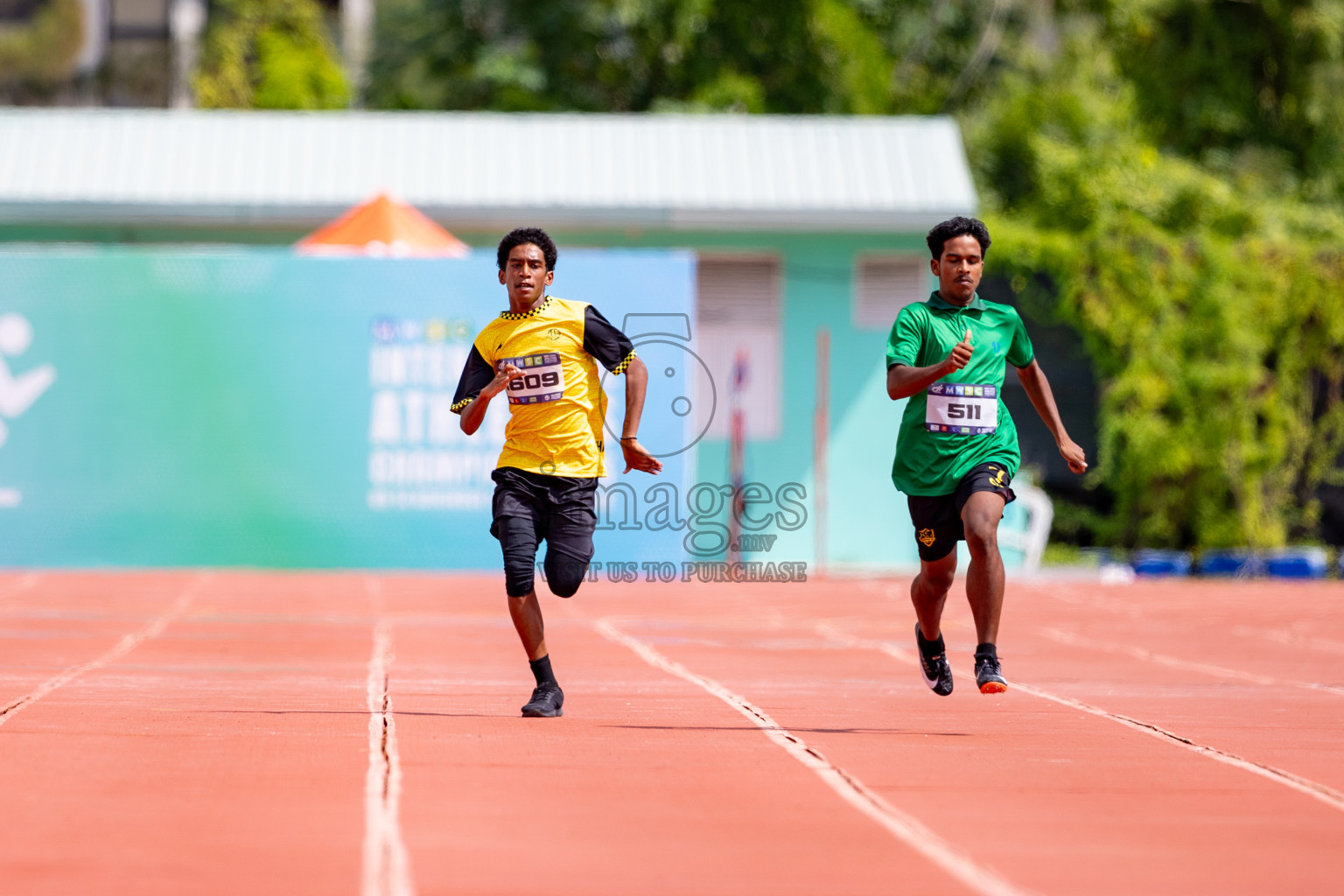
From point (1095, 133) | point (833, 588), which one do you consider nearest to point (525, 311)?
point (833, 588)

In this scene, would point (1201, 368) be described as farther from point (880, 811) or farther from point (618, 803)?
point (618, 803)

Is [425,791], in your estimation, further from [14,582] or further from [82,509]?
[82,509]

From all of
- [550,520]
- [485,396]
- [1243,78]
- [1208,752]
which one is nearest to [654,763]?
[550,520]

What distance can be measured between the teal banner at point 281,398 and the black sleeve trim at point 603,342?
8.16 m

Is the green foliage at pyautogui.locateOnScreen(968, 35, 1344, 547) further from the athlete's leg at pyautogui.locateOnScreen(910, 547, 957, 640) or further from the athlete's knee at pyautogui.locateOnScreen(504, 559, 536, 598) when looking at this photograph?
the athlete's knee at pyautogui.locateOnScreen(504, 559, 536, 598)

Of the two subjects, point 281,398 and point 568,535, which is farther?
point 281,398

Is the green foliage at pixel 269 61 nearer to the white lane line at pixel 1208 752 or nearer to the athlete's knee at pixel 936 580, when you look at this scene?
the white lane line at pixel 1208 752

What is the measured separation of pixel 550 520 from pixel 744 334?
10.2 m

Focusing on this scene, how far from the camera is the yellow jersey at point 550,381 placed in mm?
7098

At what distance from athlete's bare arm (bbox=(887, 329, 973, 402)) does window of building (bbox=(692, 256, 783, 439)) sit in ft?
31.4

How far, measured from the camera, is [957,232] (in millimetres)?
7227

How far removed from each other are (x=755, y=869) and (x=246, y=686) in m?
4.10

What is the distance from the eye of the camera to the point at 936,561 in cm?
732

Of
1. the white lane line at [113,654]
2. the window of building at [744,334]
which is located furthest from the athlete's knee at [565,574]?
the window of building at [744,334]
